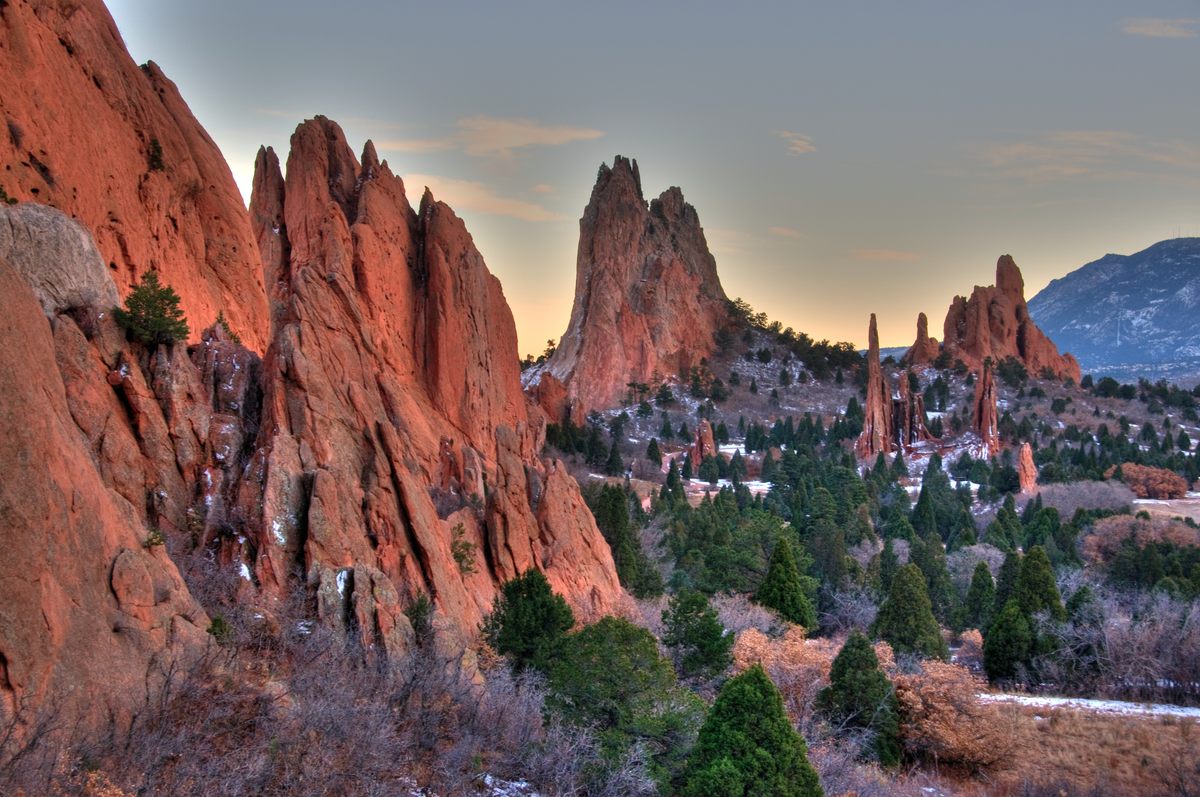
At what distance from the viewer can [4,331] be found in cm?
1397

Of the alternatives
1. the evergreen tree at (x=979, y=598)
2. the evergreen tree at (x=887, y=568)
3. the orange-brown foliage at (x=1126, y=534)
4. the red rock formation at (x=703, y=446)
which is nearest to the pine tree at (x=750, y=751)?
the evergreen tree at (x=979, y=598)

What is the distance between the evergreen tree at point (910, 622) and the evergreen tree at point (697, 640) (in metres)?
12.0

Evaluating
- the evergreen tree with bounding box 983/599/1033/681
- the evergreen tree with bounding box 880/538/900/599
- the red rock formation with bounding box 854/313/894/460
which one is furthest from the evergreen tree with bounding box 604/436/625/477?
the evergreen tree with bounding box 983/599/1033/681

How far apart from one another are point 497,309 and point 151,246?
31845mm

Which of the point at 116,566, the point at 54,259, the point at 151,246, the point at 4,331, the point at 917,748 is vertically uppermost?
the point at 151,246

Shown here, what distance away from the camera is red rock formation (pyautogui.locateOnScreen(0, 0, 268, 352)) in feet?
88.5

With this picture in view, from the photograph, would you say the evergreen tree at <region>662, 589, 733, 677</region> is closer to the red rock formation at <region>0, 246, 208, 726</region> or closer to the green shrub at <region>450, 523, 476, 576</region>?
the green shrub at <region>450, 523, 476, 576</region>

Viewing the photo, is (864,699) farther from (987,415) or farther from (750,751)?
(987,415)

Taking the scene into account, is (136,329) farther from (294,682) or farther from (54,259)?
(294,682)

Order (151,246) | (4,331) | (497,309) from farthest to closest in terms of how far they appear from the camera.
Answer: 1. (497,309)
2. (151,246)
3. (4,331)

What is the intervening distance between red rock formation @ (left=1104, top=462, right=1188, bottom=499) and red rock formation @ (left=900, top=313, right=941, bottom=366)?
6277 centimetres

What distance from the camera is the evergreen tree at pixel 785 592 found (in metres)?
46.2

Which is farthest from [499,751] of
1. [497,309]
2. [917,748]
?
[497,309]

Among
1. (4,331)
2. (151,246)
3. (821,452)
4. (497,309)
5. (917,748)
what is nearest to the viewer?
(4,331)
